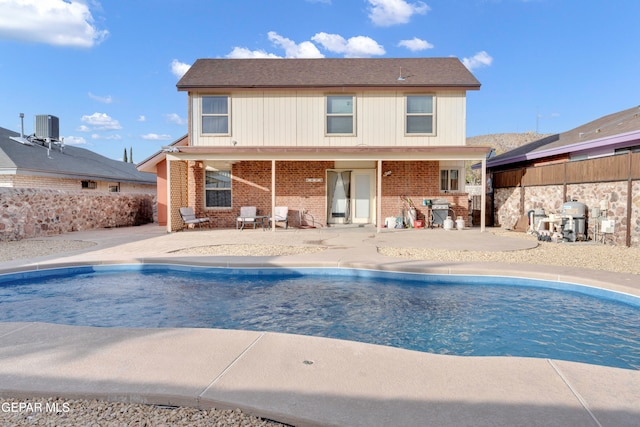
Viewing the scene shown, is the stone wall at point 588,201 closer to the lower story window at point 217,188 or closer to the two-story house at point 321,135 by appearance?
the two-story house at point 321,135

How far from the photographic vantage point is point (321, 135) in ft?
46.6

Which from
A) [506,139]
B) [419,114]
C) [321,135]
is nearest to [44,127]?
[321,135]

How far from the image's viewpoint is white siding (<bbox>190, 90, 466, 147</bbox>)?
1409cm

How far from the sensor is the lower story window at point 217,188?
14641mm

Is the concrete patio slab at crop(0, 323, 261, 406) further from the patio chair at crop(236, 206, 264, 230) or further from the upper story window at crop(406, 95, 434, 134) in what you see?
the upper story window at crop(406, 95, 434, 134)

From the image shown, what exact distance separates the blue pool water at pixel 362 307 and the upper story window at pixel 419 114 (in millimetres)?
8629

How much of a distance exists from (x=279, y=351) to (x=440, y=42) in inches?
816

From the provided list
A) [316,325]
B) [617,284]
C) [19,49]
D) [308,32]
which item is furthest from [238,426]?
[19,49]

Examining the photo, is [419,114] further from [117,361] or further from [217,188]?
[117,361]

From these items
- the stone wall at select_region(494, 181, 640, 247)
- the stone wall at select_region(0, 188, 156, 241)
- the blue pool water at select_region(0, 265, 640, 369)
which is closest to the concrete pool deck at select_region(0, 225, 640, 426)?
the blue pool water at select_region(0, 265, 640, 369)

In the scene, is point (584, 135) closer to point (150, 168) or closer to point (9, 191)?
point (150, 168)

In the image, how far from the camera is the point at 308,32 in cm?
1869

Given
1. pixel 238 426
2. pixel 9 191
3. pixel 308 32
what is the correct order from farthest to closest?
pixel 308 32 < pixel 9 191 < pixel 238 426

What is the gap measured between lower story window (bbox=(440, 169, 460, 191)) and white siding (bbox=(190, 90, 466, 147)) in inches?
51.6
